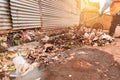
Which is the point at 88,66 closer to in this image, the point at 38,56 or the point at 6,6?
the point at 38,56

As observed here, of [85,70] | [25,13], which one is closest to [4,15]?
Answer: [25,13]

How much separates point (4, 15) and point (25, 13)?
1.14 m

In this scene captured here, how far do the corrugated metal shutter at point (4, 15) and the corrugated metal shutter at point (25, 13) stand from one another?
0.17m

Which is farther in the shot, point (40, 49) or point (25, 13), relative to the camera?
point (25, 13)

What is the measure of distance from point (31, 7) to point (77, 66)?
3059 millimetres

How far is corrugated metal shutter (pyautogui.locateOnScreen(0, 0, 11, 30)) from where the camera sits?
14.1 feet

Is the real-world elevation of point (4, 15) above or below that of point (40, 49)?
above

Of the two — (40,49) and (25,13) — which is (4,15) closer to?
(25,13)

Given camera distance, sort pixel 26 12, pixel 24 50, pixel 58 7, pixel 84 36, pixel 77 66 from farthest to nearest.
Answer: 1. pixel 58 7
2. pixel 84 36
3. pixel 26 12
4. pixel 24 50
5. pixel 77 66

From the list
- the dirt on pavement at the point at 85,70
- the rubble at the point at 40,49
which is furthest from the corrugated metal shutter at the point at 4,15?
the dirt on pavement at the point at 85,70

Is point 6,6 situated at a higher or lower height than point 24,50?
higher

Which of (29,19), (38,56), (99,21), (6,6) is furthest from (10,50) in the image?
(99,21)

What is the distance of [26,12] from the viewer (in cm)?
557

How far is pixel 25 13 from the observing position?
18.0 ft
